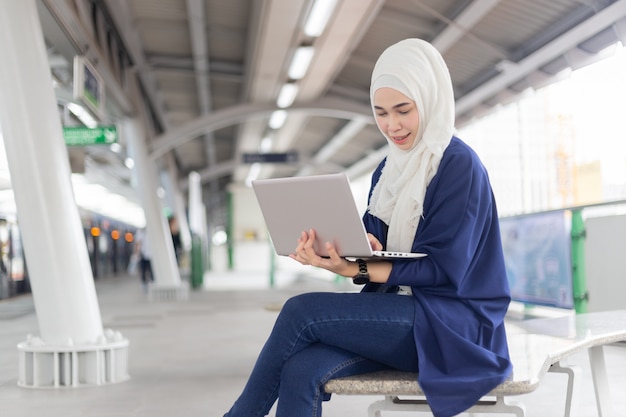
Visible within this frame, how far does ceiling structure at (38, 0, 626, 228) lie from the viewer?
9969 millimetres

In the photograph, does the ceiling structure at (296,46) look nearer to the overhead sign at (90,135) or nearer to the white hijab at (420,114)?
the overhead sign at (90,135)

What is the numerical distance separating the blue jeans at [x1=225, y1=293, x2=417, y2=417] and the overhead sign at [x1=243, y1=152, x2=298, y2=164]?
1987 cm

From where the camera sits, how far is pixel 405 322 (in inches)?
89.0

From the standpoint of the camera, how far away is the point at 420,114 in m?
2.47

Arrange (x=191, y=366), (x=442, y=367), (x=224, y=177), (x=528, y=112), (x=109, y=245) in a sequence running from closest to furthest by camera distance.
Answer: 1. (x=442, y=367)
2. (x=191, y=366)
3. (x=528, y=112)
4. (x=109, y=245)
5. (x=224, y=177)

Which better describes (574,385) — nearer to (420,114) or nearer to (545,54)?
(420,114)

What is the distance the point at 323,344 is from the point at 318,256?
264 millimetres

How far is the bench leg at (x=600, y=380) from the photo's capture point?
3.28 m

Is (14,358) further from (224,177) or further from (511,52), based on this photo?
(224,177)

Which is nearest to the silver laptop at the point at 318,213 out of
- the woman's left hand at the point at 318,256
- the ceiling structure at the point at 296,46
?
the woman's left hand at the point at 318,256

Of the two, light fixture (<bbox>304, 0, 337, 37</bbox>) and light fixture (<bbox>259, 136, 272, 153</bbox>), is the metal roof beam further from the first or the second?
light fixture (<bbox>259, 136, 272, 153</bbox>)

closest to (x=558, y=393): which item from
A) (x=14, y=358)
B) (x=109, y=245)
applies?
(x=14, y=358)

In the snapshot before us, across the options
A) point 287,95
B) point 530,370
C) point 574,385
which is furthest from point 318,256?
point 287,95

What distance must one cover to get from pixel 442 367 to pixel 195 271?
18.4 meters
